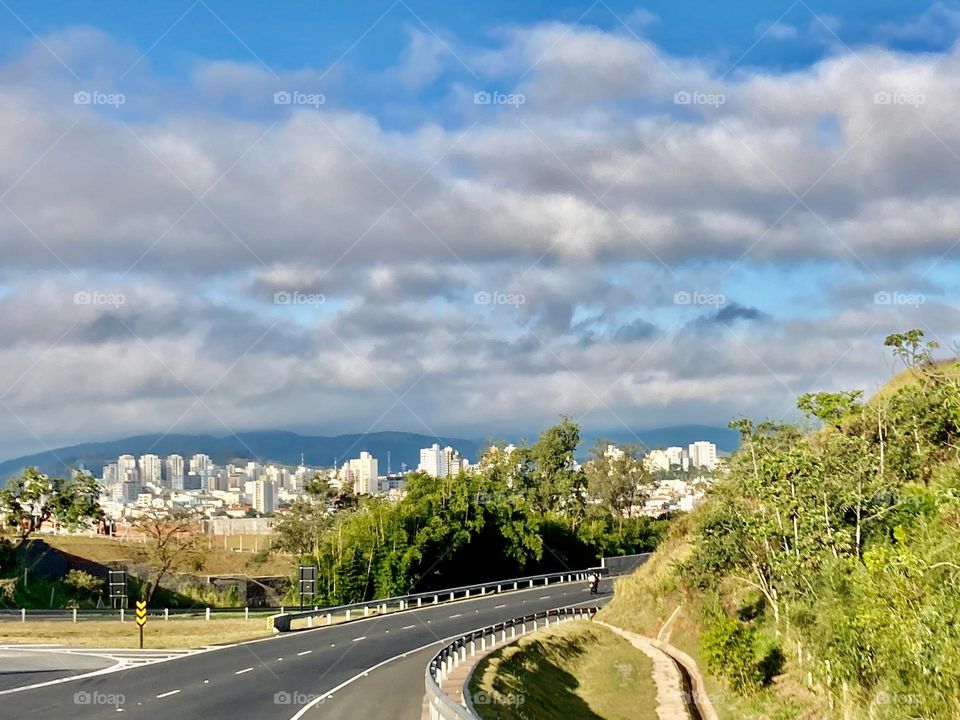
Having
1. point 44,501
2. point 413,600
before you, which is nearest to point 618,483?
point 413,600

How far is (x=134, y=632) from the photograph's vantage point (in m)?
48.4

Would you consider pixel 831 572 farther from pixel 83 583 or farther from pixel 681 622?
pixel 83 583

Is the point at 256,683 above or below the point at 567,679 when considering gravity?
above

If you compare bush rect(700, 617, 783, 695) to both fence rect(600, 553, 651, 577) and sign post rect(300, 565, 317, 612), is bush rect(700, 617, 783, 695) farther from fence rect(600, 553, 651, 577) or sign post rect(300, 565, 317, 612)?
fence rect(600, 553, 651, 577)

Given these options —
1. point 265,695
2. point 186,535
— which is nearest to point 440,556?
point 186,535

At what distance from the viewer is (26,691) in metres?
28.0

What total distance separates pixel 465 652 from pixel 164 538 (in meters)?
38.4

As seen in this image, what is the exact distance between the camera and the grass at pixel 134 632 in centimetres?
4322

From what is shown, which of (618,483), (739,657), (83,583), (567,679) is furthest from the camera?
(618,483)

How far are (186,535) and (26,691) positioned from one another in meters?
47.6

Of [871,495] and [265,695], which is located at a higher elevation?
[871,495]

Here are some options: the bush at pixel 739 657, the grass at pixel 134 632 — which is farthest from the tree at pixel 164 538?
the bush at pixel 739 657

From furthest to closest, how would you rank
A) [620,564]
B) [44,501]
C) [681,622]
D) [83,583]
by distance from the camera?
[620,564]
[83,583]
[44,501]
[681,622]

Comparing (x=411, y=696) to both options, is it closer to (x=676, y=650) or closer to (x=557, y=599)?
(x=676, y=650)
